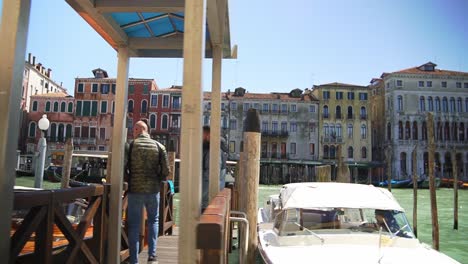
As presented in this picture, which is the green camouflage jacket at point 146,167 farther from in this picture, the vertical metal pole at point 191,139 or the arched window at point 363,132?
the arched window at point 363,132

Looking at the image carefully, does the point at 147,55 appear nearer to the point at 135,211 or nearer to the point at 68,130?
the point at 135,211

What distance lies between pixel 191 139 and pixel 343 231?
3.54m

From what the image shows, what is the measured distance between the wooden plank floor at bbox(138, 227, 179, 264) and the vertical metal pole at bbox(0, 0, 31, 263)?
278 centimetres

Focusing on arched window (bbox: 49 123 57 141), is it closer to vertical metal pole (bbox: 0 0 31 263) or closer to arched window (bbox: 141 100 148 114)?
arched window (bbox: 141 100 148 114)

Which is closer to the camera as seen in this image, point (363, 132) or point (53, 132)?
point (53, 132)

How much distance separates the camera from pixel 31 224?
2203 millimetres

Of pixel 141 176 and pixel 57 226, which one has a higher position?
pixel 141 176

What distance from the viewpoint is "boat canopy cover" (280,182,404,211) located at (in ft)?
16.8

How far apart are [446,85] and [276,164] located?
2603 centimetres

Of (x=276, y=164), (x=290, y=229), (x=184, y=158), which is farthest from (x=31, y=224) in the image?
(x=276, y=164)

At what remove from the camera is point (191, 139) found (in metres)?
1.99

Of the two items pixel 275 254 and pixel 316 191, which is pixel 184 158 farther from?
pixel 316 191

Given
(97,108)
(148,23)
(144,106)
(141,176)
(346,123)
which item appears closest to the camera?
(141,176)

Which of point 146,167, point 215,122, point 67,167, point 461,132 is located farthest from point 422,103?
point 146,167
